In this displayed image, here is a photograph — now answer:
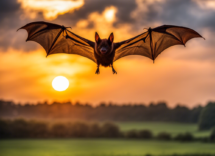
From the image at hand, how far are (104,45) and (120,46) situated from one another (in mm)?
3534

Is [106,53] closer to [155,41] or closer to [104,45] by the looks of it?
[104,45]

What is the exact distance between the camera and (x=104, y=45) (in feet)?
47.2

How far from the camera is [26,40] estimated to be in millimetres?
20297

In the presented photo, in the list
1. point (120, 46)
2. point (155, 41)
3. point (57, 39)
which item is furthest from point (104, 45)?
point (57, 39)

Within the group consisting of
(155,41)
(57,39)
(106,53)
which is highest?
(57,39)

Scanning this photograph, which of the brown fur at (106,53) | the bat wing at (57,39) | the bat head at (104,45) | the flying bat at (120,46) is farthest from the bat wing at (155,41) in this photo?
the bat head at (104,45)

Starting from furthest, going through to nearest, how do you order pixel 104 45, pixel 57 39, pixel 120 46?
pixel 57 39
pixel 120 46
pixel 104 45

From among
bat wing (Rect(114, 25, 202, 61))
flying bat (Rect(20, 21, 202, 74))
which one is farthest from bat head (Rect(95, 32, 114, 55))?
bat wing (Rect(114, 25, 202, 61))

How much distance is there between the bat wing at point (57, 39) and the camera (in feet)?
61.6

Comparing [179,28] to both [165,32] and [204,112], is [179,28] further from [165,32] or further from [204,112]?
[204,112]

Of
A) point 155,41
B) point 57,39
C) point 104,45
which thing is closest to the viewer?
point 104,45

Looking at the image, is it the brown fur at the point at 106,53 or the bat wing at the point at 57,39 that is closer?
the brown fur at the point at 106,53

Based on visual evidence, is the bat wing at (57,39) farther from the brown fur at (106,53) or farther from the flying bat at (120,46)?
the brown fur at (106,53)

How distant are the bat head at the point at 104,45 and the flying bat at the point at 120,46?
7.81ft
